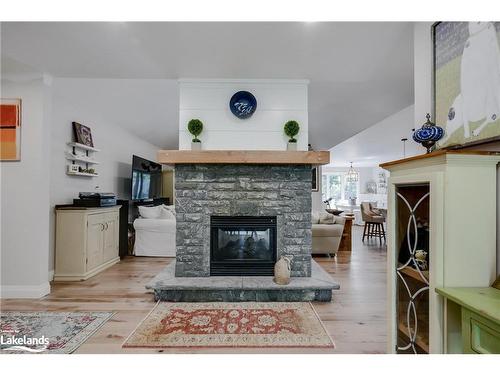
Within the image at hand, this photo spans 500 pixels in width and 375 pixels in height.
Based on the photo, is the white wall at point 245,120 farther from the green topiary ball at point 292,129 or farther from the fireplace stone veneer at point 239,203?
the fireplace stone veneer at point 239,203

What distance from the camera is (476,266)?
1159mm

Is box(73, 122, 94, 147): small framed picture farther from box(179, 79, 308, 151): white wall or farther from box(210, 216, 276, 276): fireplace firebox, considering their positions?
box(210, 216, 276, 276): fireplace firebox

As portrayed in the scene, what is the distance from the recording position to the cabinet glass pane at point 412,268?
1320mm

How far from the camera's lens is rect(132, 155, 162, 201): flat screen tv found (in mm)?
5465

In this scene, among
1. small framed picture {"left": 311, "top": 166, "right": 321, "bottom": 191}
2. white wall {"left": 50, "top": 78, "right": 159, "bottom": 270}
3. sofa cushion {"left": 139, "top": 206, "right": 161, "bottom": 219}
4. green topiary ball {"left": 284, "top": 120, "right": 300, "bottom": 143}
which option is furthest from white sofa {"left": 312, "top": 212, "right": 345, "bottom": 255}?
small framed picture {"left": 311, "top": 166, "right": 321, "bottom": 191}

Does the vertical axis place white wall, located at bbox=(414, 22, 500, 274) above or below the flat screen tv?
above

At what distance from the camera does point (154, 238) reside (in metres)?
4.84

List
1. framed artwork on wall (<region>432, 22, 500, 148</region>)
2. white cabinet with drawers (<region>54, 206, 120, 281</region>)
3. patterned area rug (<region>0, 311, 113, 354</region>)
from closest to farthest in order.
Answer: framed artwork on wall (<region>432, 22, 500, 148</region>) → patterned area rug (<region>0, 311, 113, 354</region>) → white cabinet with drawers (<region>54, 206, 120, 281</region>)

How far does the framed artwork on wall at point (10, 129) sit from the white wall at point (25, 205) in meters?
0.04

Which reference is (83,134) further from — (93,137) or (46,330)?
(46,330)

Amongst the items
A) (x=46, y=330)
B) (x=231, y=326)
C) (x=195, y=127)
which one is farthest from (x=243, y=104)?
(x=46, y=330)

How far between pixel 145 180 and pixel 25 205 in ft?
9.64

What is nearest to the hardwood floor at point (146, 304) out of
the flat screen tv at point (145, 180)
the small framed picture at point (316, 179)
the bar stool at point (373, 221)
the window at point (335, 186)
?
the flat screen tv at point (145, 180)

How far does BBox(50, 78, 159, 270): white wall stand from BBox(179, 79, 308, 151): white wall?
136 cm
